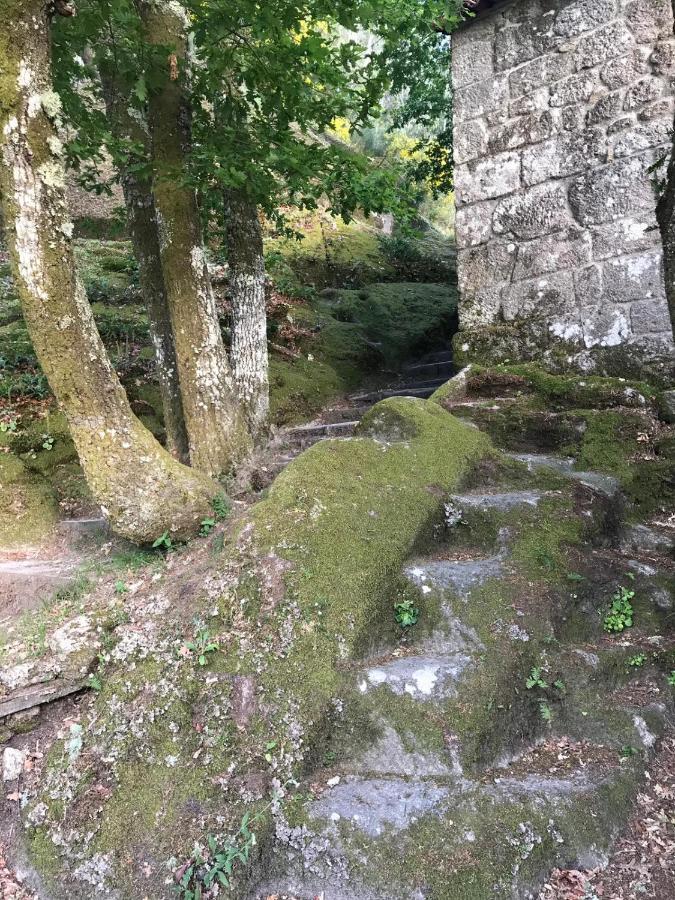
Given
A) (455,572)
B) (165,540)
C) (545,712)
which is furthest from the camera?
(165,540)

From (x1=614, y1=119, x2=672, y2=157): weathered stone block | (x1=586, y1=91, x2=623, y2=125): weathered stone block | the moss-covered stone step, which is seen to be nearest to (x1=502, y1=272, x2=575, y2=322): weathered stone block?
(x1=614, y1=119, x2=672, y2=157): weathered stone block

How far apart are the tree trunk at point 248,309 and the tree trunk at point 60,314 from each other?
1.94m

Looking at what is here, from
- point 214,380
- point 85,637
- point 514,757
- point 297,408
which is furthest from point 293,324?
point 514,757

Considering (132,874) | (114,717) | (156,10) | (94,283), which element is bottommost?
(132,874)

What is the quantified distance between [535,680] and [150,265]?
4900 millimetres

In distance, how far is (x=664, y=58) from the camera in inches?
183

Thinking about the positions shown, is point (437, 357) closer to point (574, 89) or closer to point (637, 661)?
point (574, 89)

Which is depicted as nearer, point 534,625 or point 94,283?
point 534,625

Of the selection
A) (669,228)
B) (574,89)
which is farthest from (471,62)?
(669,228)

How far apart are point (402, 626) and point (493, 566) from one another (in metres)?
0.71

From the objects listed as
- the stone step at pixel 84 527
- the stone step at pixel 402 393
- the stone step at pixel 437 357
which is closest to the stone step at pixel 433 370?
the stone step at pixel 437 357

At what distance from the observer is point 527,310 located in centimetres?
548

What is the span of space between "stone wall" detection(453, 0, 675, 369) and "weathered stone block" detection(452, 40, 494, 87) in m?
0.01

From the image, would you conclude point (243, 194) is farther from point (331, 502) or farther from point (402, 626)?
point (402, 626)
